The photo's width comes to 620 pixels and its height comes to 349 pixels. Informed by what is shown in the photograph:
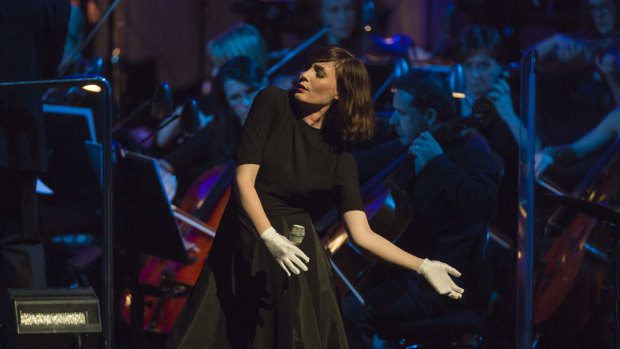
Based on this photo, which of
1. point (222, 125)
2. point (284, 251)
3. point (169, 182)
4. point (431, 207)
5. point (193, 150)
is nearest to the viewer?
point (284, 251)

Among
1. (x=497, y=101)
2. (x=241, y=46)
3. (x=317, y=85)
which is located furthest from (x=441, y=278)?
(x=241, y=46)

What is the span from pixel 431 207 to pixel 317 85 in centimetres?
111

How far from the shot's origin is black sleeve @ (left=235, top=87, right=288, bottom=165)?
240 cm

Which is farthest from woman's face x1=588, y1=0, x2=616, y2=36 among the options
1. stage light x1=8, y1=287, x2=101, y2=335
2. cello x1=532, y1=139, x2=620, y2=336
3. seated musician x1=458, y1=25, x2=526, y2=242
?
stage light x1=8, y1=287, x2=101, y2=335

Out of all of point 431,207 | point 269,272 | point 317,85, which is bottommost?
point 431,207

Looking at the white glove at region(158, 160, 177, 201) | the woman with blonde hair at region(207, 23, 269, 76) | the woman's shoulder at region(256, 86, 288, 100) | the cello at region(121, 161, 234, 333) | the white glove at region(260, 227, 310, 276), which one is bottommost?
the cello at region(121, 161, 234, 333)

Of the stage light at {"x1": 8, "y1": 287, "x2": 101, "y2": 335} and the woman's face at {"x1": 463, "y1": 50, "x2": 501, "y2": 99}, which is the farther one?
the woman's face at {"x1": 463, "y1": 50, "x2": 501, "y2": 99}

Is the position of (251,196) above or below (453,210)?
above

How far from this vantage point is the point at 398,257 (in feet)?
7.95

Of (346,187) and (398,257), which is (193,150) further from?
(398,257)

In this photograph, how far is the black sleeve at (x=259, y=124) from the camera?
7.88 feet

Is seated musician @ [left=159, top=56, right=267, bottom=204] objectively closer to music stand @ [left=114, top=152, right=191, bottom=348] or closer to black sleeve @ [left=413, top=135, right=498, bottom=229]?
music stand @ [left=114, top=152, right=191, bottom=348]

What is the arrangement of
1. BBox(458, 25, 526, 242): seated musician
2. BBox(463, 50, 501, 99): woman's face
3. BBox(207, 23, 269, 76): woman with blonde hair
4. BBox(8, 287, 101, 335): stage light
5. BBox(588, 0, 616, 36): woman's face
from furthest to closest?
BBox(207, 23, 269, 76): woman with blonde hair
BBox(588, 0, 616, 36): woman's face
BBox(463, 50, 501, 99): woman's face
BBox(458, 25, 526, 242): seated musician
BBox(8, 287, 101, 335): stage light

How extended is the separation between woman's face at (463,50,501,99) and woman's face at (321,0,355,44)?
3.20 feet
